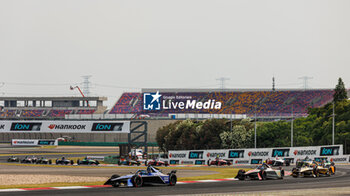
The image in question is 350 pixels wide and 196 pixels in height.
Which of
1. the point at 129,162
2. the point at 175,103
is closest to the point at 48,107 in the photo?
the point at 175,103

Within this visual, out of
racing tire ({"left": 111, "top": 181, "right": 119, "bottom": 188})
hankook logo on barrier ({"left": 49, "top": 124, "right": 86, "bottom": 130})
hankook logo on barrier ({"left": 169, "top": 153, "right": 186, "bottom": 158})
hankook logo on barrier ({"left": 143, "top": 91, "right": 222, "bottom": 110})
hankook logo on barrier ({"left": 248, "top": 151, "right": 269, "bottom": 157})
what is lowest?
hankook logo on barrier ({"left": 169, "top": 153, "right": 186, "bottom": 158})

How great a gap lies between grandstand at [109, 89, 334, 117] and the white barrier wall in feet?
196

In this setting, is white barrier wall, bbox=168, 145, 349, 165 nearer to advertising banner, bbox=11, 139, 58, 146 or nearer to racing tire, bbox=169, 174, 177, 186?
racing tire, bbox=169, 174, 177, 186

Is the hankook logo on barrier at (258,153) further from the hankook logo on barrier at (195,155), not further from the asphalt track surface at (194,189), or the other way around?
the asphalt track surface at (194,189)

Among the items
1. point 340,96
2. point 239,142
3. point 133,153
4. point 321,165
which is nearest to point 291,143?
point 239,142

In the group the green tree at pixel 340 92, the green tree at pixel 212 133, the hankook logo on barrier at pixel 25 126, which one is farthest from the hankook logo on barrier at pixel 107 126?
the green tree at pixel 340 92

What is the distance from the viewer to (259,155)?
209 feet

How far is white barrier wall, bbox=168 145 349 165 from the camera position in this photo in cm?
6200

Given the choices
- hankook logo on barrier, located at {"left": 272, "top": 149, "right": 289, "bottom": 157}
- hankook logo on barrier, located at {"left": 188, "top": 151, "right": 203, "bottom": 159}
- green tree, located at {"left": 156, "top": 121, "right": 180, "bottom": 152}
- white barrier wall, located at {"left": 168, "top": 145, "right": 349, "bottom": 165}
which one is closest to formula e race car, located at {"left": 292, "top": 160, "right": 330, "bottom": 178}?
white barrier wall, located at {"left": 168, "top": 145, "right": 349, "bottom": 165}

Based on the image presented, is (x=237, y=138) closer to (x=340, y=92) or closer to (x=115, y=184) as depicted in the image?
(x=340, y=92)

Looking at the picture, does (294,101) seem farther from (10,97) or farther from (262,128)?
(10,97)

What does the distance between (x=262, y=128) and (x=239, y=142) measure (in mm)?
4368

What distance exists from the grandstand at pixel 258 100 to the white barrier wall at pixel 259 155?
59645mm

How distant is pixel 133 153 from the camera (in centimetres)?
6962
